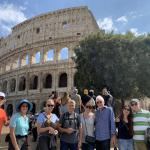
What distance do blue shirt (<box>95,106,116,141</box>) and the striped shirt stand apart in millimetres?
502

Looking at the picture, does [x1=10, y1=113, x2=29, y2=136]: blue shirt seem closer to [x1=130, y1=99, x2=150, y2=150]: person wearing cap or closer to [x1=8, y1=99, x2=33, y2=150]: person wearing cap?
[x1=8, y1=99, x2=33, y2=150]: person wearing cap

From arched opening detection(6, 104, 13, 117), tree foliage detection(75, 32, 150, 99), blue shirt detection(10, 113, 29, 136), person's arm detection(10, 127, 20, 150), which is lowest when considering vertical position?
person's arm detection(10, 127, 20, 150)

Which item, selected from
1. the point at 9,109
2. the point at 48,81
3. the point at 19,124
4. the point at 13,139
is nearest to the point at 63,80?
the point at 48,81

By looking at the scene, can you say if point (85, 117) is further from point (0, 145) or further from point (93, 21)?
point (93, 21)

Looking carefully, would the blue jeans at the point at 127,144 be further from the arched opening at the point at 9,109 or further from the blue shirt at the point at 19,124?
the arched opening at the point at 9,109

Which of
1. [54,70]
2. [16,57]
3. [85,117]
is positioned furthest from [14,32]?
[85,117]

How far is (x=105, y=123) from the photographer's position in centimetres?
659

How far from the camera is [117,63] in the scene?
22734mm

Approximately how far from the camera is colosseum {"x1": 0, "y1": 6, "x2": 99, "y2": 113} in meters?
33.7

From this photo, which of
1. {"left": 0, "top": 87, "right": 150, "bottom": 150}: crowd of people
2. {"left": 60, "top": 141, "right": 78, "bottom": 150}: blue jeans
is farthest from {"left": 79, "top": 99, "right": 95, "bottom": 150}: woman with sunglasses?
{"left": 60, "top": 141, "right": 78, "bottom": 150}: blue jeans

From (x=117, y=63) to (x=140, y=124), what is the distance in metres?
16.6

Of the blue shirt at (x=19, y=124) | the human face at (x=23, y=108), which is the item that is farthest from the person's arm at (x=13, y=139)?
the human face at (x=23, y=108)

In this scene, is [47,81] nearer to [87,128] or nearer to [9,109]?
[9,109]

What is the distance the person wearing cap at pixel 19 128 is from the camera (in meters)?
5.67
